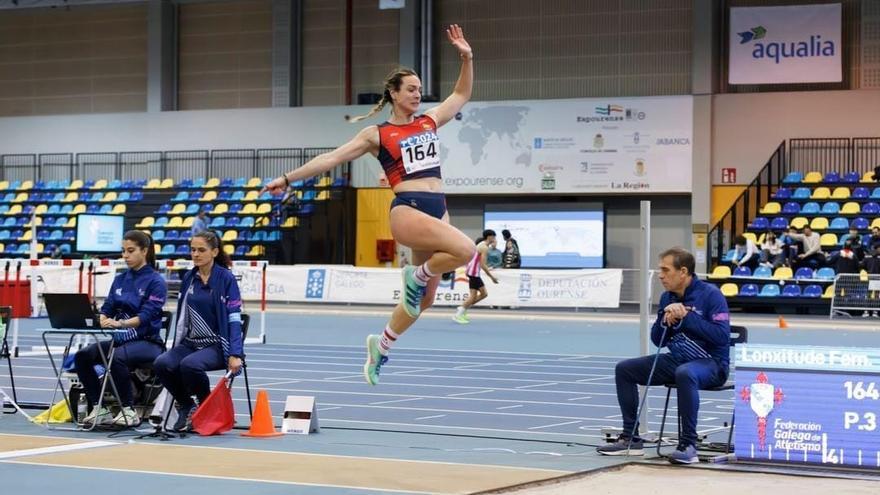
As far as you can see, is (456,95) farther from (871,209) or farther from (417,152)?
(871,209)

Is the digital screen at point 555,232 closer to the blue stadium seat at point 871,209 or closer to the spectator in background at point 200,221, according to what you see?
the blue stadium seat at point 871,209

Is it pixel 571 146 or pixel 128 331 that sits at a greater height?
pixel 571 146

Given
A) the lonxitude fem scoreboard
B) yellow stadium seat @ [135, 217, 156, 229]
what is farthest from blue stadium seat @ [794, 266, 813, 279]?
the lonxitude fem scoreboard

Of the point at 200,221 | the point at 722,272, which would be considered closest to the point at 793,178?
the point at 722,272

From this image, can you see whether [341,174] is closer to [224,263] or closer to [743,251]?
[743,251]

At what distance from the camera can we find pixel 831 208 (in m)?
28.5

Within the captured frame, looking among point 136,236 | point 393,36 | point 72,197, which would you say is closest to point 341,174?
point 393,36

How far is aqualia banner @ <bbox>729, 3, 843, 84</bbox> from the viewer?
29.2 meters

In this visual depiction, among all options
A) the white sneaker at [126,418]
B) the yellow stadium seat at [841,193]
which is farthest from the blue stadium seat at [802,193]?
the white sneaker at [126,418]

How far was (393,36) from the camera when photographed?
3353 cm

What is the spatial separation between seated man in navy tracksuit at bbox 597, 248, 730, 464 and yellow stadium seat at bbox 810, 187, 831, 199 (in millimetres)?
21158

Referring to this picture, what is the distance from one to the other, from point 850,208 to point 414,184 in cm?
2200

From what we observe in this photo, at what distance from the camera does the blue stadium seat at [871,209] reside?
2805 cm

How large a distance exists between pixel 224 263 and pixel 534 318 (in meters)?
15.7
